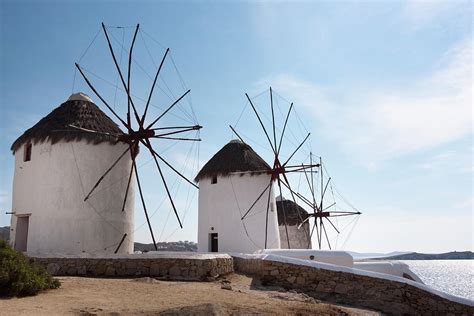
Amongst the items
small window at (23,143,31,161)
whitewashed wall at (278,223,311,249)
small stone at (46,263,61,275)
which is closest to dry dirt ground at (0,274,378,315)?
small stone at (46,263,61,275)

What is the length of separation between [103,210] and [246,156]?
8358mm

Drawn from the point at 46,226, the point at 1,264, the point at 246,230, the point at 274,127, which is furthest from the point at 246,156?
the point at 1,264

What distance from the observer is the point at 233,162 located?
20.5 metres

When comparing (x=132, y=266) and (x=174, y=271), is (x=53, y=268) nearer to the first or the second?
(x=132, y=266)

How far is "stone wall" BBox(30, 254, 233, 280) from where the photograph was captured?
11.2 m

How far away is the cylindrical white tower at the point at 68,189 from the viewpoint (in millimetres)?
13875

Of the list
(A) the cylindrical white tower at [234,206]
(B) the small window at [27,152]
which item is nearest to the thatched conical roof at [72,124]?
(B) the small window at [27,152]

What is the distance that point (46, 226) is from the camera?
1385 centimetres

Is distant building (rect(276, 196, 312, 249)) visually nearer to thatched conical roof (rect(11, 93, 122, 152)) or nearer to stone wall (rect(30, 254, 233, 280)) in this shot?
thatched conical roof (rect(11, 93, 122, 152))

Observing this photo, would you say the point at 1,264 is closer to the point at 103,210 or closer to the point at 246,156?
the point at 103,210

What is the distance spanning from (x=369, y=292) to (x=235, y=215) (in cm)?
922

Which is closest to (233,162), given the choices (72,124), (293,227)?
(72,124)

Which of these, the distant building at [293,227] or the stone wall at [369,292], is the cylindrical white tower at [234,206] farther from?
the stone wall at [369,292]

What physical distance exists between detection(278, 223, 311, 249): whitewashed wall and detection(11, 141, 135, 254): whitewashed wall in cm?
1476
